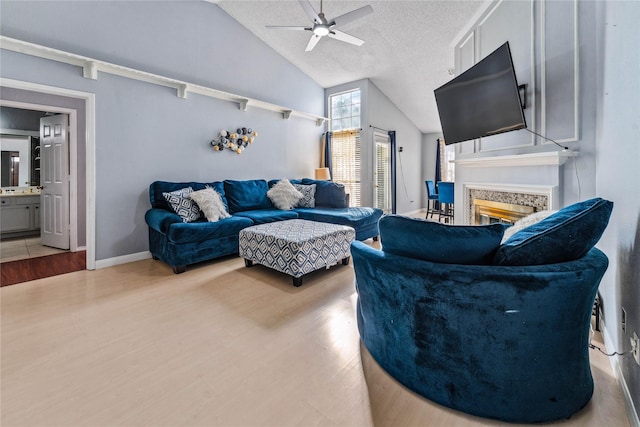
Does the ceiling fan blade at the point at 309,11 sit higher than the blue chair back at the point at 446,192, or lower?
higher

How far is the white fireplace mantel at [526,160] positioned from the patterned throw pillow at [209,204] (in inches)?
120

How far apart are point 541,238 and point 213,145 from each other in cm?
424

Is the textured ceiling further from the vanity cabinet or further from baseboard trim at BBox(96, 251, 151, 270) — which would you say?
the vanity cabinet

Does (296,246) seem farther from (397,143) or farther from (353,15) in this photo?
(397,143)

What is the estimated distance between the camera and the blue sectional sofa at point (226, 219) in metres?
3.14

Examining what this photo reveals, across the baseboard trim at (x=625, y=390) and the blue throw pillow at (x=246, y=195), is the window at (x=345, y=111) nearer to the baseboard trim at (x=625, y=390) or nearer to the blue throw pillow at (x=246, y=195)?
the blue throw pillow at (x=246, y=195)

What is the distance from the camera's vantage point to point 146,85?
3.69 metres

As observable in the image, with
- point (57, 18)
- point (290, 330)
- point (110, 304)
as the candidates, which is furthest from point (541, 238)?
point (57, 18)

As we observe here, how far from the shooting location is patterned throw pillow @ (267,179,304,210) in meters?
4.66

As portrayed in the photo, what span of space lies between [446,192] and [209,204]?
442cm

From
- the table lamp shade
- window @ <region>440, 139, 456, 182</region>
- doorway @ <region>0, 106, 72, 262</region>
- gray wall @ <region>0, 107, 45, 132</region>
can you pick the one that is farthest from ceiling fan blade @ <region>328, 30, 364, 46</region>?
gray wall @ <region>0, 107, 45, 132</region>

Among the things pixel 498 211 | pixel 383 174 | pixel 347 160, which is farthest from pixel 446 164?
pixel 498 211

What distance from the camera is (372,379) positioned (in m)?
1.48

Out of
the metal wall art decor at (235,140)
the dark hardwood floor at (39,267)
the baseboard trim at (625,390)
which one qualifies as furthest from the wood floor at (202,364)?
the metal wall art decor at (235,140)
